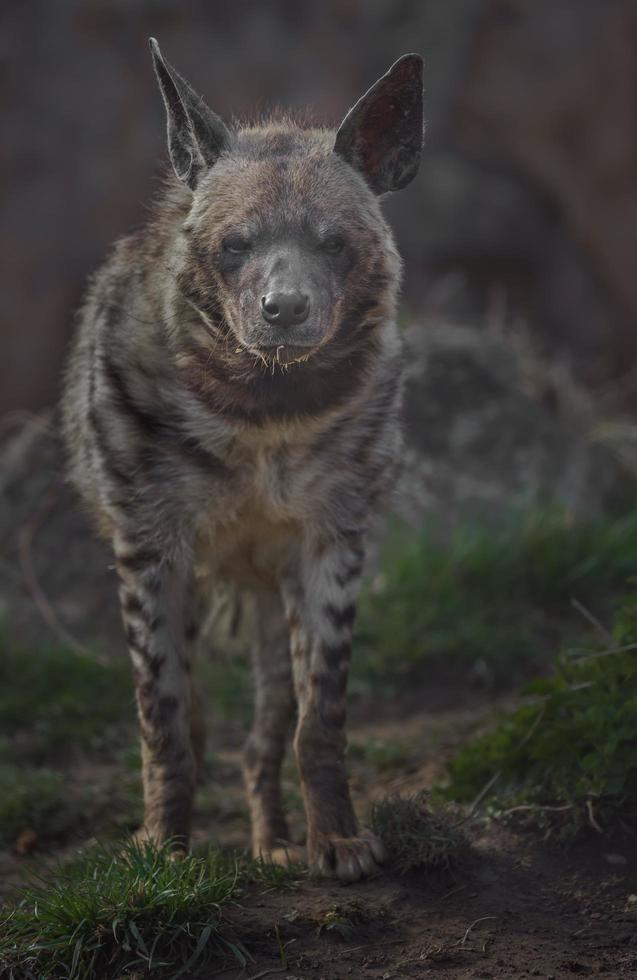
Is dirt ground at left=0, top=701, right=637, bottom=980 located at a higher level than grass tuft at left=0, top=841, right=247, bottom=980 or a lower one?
lower

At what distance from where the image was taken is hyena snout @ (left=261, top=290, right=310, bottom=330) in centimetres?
323

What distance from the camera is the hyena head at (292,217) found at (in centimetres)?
334

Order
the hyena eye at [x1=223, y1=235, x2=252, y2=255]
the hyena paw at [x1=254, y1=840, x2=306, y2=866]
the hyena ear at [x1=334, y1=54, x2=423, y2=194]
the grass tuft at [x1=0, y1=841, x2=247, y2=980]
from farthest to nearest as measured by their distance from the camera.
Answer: the hyena paw at [x1=254, y1=840, x2=306, y2=866], the hyena ear at [x1=334, y1=54, x2=423, y2=194], the hyena eye at [x1=223, y1=235, x2=252, y2=255], the grass tuft at [x1=0, y1=841, x2=247, y2=980]

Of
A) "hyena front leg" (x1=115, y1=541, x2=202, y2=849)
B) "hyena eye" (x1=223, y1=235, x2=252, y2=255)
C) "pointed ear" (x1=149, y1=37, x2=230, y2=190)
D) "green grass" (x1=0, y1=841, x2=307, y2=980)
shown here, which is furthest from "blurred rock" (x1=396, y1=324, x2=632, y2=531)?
"green grass" (x1=0, y1=841, x2=307, y2=980)

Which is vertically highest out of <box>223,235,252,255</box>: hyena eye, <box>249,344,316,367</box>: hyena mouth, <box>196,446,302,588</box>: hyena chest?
<box>223,235,252,255</box>: hyena eye

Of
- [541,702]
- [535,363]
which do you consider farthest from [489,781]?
[535,363]

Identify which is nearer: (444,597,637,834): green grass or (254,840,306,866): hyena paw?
(444,597,637,834): green grass

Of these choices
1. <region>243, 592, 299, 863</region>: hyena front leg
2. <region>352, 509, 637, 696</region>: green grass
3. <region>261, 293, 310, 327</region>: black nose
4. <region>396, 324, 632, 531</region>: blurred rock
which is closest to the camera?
<region>261, 293, 310, 327</region>: black nose

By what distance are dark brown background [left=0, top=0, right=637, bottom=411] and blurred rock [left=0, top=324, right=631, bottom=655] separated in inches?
70.2

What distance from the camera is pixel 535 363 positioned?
24.2 feet

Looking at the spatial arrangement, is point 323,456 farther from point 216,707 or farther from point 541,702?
point 216,707

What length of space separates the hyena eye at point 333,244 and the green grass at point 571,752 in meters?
1.30

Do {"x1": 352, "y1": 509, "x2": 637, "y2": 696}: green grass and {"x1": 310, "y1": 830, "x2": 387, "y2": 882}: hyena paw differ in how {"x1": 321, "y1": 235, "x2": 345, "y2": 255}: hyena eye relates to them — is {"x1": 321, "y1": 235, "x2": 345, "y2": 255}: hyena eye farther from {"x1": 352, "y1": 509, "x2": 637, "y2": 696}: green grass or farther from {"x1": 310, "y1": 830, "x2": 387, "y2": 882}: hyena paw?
{"x1": 352, "y1": 509, "x2": 637, "y2": 696}: green grass

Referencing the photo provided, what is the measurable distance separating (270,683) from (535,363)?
3520 mm
